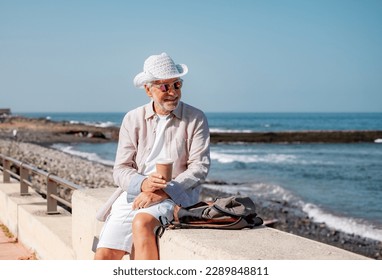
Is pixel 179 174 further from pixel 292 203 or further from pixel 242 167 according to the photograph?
pixel 242 167

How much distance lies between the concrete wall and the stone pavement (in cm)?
7

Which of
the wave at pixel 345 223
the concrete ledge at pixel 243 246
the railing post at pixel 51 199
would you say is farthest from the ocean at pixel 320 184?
the concrete ledge at pixel 243 246

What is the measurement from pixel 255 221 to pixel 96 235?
1.15m

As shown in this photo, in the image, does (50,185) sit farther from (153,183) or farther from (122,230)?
(153,183)

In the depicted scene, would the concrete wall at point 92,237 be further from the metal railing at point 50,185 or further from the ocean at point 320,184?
the ocean at point 320,184

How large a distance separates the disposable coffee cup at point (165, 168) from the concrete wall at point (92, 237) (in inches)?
11.6

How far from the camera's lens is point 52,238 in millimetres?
5039

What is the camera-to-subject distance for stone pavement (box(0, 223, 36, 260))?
546 cm

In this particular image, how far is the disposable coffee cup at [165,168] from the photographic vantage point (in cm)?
316

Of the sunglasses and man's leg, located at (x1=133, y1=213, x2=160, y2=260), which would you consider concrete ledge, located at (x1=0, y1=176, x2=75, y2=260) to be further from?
the sunglasses

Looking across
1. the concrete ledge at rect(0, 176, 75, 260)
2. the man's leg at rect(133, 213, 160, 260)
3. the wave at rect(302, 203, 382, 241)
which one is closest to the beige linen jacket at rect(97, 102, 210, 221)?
the man's leg at rect(133, 213, 160, 260)

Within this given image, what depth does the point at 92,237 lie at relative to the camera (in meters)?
4.13

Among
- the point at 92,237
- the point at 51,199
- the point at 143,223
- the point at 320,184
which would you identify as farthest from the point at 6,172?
the point at 320,184
